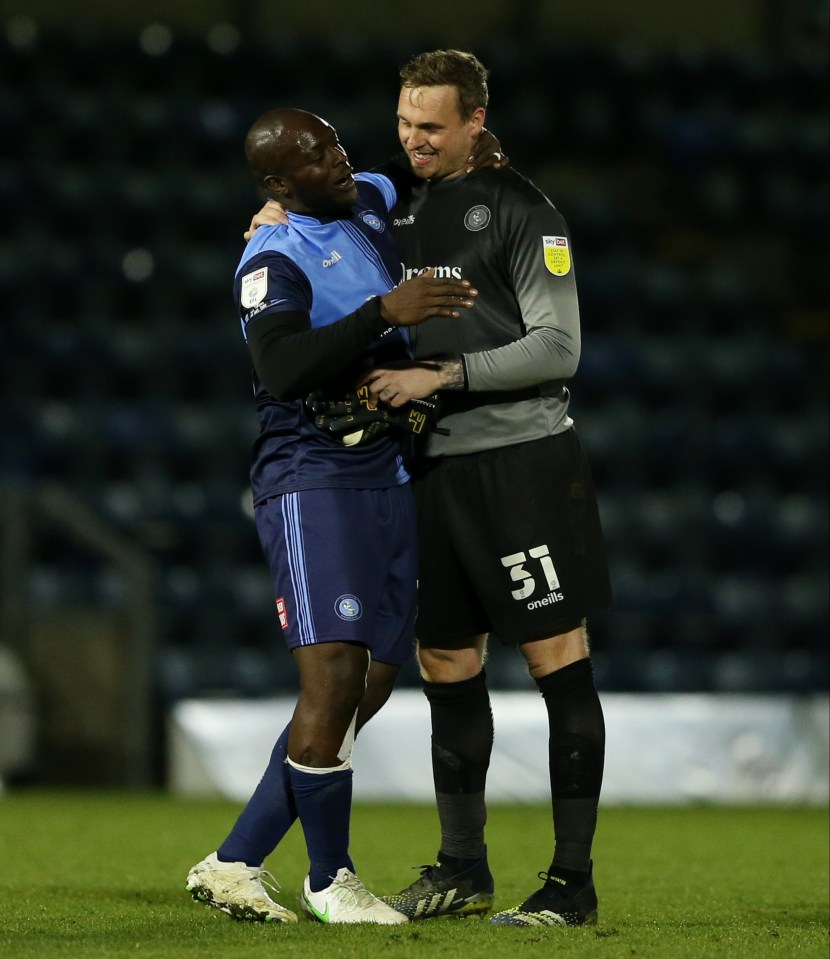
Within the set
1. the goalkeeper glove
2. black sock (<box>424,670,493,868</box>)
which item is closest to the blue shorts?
the goalkeeper glove

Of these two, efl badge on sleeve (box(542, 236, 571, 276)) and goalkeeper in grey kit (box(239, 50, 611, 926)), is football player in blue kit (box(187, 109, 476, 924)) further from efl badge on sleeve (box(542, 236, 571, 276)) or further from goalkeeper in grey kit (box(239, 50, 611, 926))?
efl badge on sleeve (box(542, 236, 571, 276))

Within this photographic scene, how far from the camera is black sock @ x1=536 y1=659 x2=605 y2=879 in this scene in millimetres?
3123

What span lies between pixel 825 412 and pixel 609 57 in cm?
287

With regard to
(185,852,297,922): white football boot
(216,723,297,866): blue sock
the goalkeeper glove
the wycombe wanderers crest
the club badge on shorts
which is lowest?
(185,852,297,922): white football boot

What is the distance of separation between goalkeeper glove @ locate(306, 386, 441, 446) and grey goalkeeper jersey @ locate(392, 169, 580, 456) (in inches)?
4.9

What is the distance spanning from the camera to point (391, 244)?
336cm

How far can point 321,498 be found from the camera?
3076 millimetres

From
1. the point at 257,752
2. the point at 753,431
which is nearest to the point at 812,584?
the point at 753,431

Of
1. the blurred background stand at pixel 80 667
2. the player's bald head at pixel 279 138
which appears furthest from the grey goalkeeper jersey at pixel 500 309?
the blurred background stand at pixel 80 667

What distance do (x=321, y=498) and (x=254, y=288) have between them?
1.39ft

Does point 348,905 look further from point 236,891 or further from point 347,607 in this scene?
point 347,607

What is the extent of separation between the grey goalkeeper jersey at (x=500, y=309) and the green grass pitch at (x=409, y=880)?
1017 mm

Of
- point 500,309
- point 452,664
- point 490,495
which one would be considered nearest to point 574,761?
point 452,664

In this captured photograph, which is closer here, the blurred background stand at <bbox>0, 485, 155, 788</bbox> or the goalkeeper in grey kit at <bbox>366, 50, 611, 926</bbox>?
the goalkeeper in grey kit at <bbox>366, 50, 611, 926</bbox>
